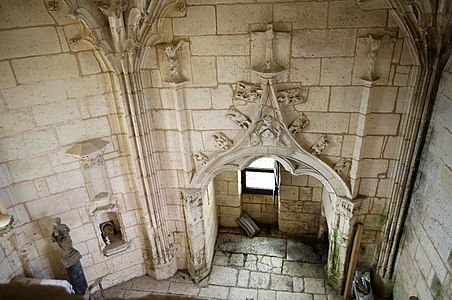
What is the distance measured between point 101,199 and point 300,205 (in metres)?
3.17

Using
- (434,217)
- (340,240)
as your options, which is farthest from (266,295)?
(434,217)

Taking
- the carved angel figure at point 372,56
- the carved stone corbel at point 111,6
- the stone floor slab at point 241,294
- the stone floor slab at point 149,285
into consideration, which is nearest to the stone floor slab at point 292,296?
the stone floor slab at point 241,294

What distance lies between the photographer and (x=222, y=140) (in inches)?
158

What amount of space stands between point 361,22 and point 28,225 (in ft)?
13.3

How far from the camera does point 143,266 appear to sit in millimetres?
4953

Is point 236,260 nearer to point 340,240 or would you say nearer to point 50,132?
point 340,240

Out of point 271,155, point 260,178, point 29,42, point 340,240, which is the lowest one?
point 340,240

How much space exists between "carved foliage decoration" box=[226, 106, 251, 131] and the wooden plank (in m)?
1.87

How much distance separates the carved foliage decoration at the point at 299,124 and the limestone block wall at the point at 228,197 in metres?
2.07

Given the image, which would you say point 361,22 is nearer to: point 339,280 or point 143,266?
point 339,280

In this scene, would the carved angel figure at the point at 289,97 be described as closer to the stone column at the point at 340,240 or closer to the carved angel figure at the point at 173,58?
the carved angel figure at the point at 173,58

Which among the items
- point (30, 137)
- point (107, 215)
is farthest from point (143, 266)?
point (30, 137)

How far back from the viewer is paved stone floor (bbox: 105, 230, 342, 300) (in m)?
4.80

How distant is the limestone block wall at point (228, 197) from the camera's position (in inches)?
229
